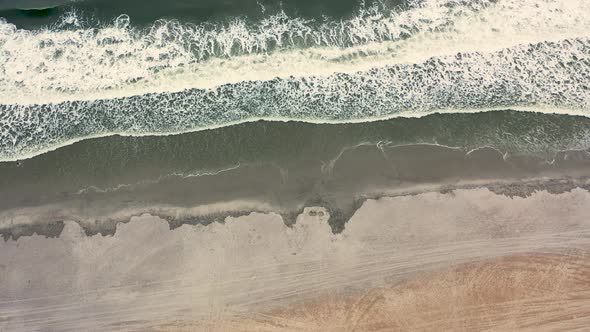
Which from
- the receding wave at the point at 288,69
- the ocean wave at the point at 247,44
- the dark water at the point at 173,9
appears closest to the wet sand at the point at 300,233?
the receding wave at the point at 288,69

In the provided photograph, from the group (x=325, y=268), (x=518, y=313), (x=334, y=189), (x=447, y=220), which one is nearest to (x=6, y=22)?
Result: (x=334, y=189)

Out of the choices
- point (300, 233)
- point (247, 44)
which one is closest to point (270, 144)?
point (300, 233)

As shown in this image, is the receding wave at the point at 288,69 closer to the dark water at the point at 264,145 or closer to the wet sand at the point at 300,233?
the dark water at the point at 264,145

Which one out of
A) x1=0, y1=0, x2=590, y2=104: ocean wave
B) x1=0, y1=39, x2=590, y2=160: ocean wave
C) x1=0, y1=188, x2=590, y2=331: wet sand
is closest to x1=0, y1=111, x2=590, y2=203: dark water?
x1=0, y1=39, x2=590, y2=160: ocean wave

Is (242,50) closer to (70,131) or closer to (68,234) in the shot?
(70,131)

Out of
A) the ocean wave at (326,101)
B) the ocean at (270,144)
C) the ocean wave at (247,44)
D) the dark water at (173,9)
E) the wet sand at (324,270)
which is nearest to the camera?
the wet sand at (324,270)

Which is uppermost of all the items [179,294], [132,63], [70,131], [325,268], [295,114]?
[132,63]

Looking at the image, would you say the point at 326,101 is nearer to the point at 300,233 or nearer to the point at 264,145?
the point at 264,145

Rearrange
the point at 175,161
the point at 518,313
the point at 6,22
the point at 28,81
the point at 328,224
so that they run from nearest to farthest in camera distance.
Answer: the point at 518,313, the point at 328,224, the point at 175,161, the point at 28,81, the point at 6,22

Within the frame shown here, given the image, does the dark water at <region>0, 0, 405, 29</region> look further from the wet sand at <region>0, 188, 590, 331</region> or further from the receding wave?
the wet sand at <region>0, 188, 590, 331</region>
